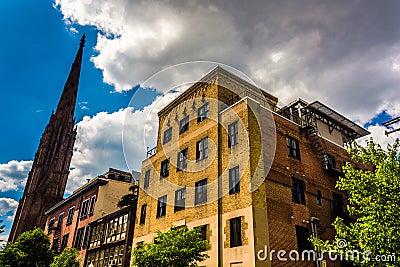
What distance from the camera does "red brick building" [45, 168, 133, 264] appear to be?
1615 inches

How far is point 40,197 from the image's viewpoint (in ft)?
357

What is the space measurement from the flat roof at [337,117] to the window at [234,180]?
11379mm

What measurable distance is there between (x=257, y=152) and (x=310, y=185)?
19.4 feet

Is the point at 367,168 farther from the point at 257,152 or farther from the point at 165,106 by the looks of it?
the point at 165,106

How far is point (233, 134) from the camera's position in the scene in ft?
78.2

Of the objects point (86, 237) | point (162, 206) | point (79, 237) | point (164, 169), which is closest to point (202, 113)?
point (164, 169)

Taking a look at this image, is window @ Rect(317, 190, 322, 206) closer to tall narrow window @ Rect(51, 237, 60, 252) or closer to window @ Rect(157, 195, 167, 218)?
window @ Rect(157, 195, 167, 218)

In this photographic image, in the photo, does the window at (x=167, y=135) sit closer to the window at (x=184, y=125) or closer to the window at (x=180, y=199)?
the window at (x=184, y=125)

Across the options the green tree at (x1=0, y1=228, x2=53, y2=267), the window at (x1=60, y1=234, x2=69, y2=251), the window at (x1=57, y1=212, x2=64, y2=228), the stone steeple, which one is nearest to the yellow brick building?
the green tree at (x1=0, y1=228, x2=53, y2=267)

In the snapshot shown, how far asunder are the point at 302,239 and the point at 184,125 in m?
14.3

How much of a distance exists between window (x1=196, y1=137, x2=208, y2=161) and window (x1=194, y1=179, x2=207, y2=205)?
6.96 ft

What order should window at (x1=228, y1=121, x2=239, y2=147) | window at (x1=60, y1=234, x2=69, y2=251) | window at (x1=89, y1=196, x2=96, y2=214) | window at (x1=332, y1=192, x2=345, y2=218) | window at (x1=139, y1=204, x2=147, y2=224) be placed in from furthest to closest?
window at (x1=60, y1=234, x2=69, y2=251) → window at (x1=89, y1=196, x2=96, y2=214) → window at (x1=139, y1=204, x2=147, y2=224) → window at (x1=332, y1=192, x2=345, y2=218) → window at (x1=228, y1=121, x2=239, y2=147)

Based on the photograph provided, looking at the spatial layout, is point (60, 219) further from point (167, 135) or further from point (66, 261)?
point (167, 135)

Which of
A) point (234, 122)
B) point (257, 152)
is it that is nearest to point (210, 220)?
point (257, 152)
